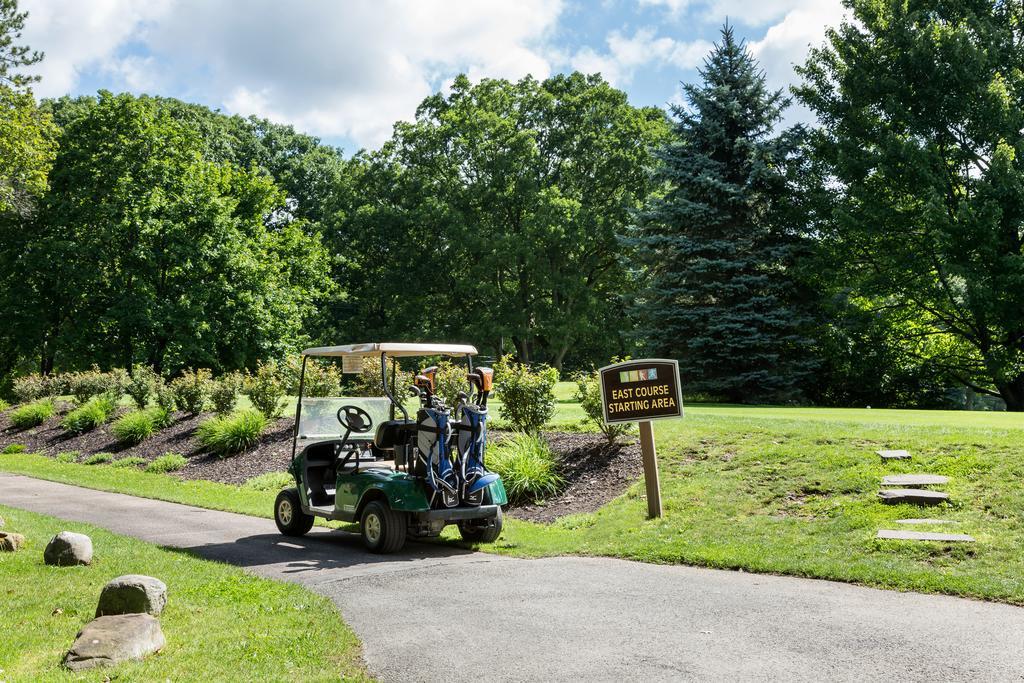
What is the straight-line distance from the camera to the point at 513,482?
Result: 38.7 feet

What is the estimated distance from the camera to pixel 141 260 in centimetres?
3164

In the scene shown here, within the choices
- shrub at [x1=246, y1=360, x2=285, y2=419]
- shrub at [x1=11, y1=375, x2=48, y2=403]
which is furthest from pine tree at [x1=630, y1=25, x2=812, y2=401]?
shrub at [x1=11, y1=375, x2=48, y2=403]

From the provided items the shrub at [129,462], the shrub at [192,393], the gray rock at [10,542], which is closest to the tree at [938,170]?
the shrub at [192,393]

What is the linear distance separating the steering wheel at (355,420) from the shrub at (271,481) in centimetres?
475

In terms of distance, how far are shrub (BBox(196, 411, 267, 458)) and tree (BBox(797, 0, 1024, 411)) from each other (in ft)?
55.6

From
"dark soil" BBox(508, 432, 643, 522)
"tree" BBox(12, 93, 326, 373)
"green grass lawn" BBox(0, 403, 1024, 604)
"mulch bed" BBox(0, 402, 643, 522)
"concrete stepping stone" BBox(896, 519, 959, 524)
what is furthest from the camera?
"tree" BBox(12, 93, 326, 373)

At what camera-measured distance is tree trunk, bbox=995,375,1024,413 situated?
23828mm

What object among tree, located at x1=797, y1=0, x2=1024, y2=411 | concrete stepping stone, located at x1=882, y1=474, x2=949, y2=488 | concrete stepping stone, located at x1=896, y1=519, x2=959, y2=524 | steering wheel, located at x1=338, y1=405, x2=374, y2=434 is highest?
tree, located at x1=797, y1=0, x2=1024, y2=411

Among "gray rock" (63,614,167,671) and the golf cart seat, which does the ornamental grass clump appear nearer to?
the golf cart seat

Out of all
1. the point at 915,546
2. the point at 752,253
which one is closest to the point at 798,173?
the point at 752,253

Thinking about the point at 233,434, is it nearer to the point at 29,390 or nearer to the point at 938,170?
the point at 29,390

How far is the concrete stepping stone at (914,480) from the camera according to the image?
919 centimetres

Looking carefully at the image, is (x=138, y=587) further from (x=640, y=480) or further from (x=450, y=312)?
(x=450, y=312)

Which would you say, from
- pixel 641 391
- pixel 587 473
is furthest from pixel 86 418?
pixel 641 391
